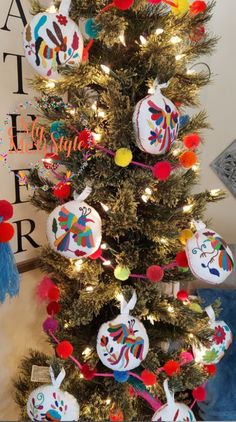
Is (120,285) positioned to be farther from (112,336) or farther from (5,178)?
(5,178)

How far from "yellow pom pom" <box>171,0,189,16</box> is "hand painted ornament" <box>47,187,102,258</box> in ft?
1.67

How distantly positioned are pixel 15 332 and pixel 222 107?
4.34 feet

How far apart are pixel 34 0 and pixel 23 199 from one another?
0.56 m

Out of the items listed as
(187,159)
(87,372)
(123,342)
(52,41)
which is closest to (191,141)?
(187,159)

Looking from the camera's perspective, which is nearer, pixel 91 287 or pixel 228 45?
pixel 91 287

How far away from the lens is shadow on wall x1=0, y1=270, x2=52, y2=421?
1268mm

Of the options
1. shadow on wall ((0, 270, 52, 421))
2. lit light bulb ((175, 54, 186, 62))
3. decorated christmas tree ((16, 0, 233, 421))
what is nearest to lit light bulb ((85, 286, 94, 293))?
decorated christmas tree ((16, 0, 233, 421))

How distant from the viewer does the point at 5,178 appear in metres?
1.17

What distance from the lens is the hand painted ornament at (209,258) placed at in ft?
3.16

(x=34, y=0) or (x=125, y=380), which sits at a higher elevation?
(x=34, y=0)

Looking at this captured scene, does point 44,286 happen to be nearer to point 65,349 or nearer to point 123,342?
point 65,349

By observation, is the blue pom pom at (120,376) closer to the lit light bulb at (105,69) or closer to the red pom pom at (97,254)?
the red pom pom at (97,254)

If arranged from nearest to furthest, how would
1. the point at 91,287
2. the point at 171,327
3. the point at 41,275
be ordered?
the point at 91,287 < the point at 171,327 < the point at 41,275

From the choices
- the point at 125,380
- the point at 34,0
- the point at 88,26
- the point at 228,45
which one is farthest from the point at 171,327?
the point at 228,45
